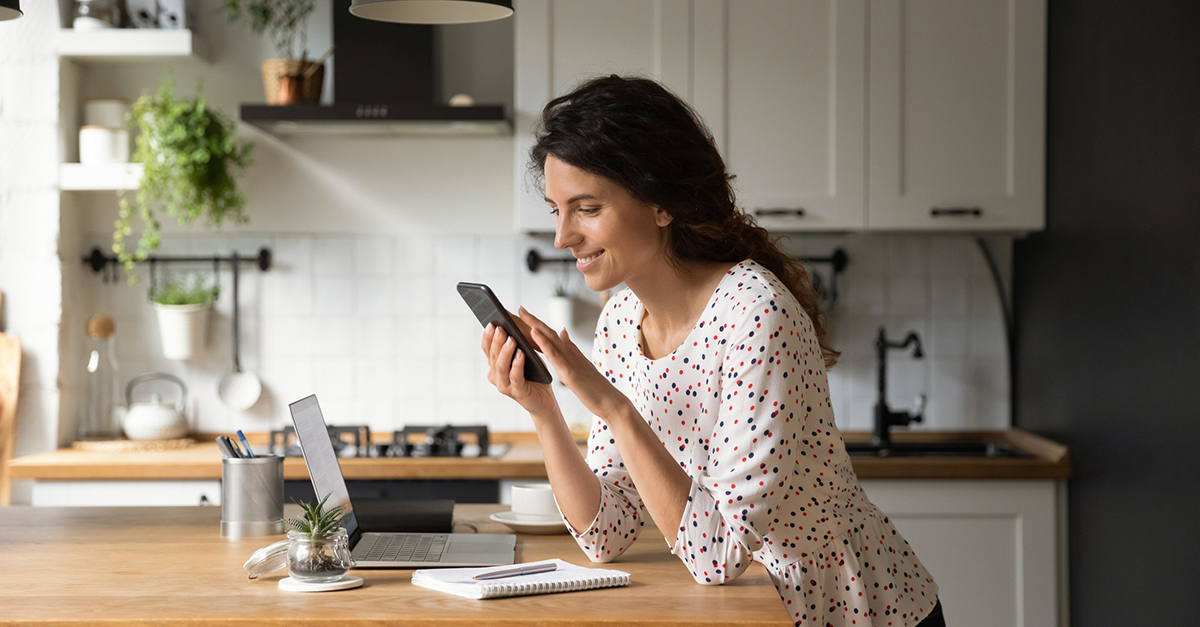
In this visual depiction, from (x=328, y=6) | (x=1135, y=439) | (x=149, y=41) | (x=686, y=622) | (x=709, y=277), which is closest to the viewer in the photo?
(x=686, y=622)

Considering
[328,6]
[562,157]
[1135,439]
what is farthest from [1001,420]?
[328,6]

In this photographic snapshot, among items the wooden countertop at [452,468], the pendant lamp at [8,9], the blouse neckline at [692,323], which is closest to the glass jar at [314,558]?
the blouse neckline at [692,323]

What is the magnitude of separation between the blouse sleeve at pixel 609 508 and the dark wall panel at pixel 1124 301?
4.27 feet

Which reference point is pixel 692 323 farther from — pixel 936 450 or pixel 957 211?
pixel 936 450

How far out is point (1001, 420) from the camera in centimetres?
328

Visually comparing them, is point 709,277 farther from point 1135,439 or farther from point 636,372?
point 1135,439

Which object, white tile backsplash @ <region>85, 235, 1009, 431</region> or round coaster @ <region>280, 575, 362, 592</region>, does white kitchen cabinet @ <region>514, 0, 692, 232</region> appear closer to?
white tile backsplash @ <region>85, 235, 1009, 431</region>

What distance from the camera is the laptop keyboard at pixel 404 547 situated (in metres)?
1.42

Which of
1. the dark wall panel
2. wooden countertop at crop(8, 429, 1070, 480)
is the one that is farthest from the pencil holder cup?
the dark wall panel

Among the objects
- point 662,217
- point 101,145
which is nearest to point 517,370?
point 662,217

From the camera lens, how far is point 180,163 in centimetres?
295

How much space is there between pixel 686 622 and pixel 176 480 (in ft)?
6.68

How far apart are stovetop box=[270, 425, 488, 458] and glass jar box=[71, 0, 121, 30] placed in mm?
1314

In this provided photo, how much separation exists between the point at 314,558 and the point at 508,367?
355mm
